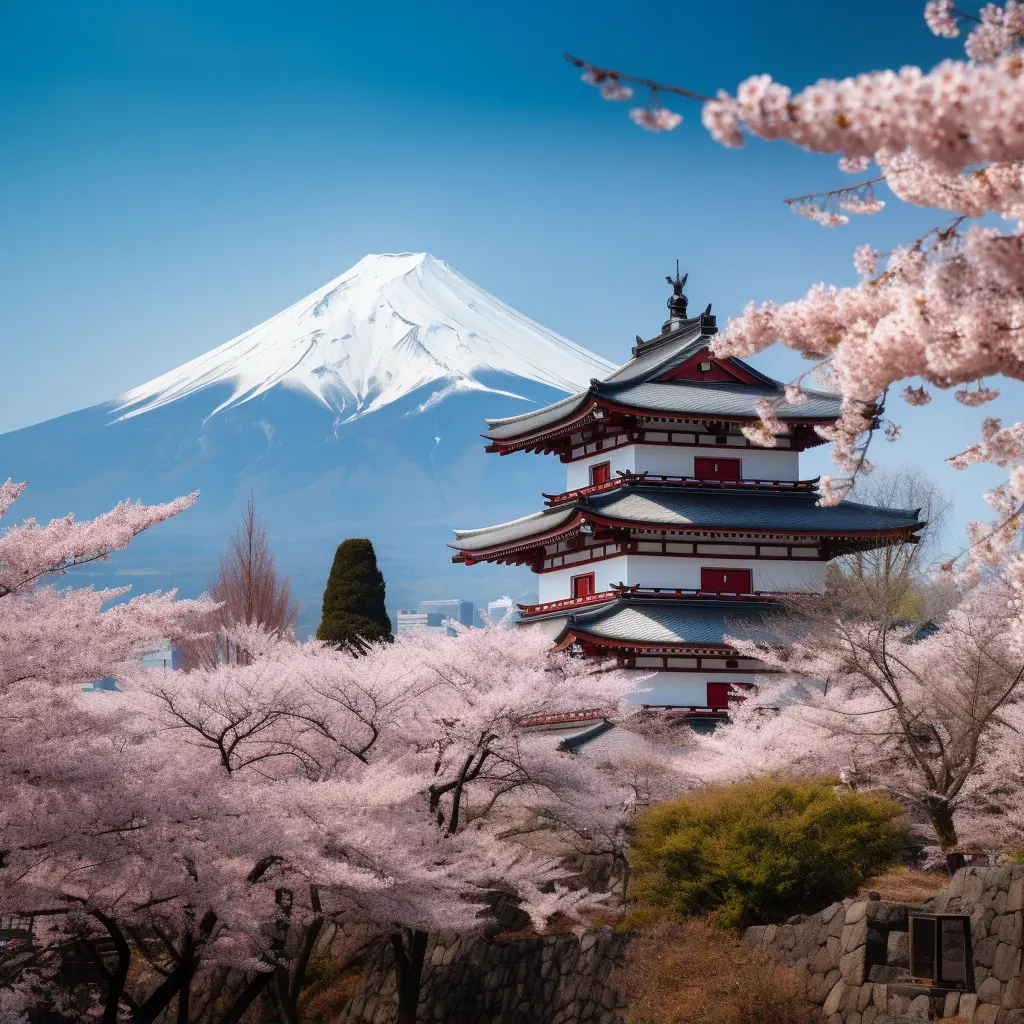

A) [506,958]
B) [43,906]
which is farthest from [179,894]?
[506,958]

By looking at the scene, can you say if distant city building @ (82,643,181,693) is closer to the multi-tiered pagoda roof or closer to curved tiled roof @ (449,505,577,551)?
curved tiled roof @ (449,505,577,551)

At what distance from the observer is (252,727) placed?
17.1m

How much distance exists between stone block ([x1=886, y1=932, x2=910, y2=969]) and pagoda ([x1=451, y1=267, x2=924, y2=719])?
11821 mm

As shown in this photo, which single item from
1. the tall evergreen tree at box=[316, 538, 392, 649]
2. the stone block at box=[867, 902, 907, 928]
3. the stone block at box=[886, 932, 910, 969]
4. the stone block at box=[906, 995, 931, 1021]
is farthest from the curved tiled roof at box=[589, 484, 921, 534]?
the stone block at box=[906, 995, 931, 1021]

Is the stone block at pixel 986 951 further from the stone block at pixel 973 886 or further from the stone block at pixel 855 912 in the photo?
the stone block at pixel 855 912

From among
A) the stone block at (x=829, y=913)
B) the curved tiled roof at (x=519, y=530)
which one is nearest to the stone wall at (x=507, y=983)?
the stone block at (x=829, y=913)

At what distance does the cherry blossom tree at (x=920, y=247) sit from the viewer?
441 centimetres

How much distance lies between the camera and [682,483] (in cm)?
2972

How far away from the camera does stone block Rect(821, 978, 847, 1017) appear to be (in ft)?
49.9

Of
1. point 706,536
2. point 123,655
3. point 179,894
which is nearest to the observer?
point 123,655

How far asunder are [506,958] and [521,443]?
15.4 metres

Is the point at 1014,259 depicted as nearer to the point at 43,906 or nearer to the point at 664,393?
the point at 43,906

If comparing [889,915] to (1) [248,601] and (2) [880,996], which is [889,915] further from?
(1) [248,601]

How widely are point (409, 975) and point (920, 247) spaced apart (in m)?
15.3
